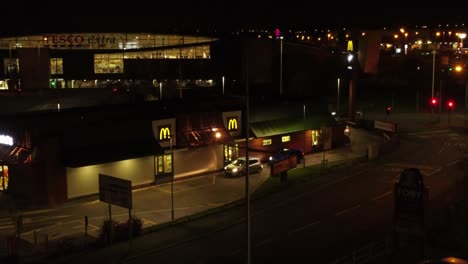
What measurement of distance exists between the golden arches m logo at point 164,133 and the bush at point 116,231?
12.4 m

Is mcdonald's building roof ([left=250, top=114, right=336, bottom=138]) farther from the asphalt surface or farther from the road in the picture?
the road

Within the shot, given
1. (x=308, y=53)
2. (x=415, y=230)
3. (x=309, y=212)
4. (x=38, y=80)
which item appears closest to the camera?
(x=415, y=230)

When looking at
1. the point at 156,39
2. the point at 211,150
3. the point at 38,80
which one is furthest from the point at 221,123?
the point at 156,39

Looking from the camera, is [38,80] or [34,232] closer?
[34,232]

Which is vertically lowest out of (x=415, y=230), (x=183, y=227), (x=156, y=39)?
Answer: (x=183, y=227)

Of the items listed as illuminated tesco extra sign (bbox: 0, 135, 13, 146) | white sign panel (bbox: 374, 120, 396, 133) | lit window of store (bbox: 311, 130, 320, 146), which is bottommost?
lit window of store (bbox: 311, 130, 320, 146)

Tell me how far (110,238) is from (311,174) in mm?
18788

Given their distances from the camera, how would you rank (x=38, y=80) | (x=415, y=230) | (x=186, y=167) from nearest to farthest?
(x=415, y=230) < (x=186, y=167) < (x=38, y=80)

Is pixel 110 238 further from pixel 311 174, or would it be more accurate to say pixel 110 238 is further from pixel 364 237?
pixel 311 174

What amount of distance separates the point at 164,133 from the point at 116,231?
13.9 metres

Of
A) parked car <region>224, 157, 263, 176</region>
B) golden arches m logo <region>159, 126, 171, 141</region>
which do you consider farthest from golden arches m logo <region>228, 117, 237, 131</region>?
golden arches m logo <region>159, 126, 171, 141</region>

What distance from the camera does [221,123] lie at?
43781mm

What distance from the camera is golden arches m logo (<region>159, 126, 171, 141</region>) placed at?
39.8m

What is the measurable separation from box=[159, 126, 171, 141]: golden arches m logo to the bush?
12.4 meters
